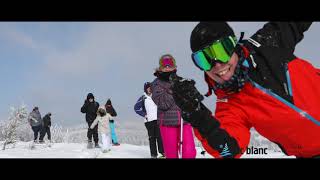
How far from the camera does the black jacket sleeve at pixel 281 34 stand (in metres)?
2.93

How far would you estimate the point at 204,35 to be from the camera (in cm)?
259

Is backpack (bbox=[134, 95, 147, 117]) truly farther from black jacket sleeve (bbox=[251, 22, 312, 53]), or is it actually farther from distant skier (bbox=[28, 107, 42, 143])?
distant skier (bbox=[28, 107, 42, 143])

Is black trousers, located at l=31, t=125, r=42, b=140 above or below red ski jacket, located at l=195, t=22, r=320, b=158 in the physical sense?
below

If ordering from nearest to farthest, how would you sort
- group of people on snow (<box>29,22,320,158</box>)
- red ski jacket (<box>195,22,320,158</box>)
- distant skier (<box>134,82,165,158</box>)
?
group of people on snow (<box>29,22,320,158</box>), red ski jacket (<box>195,22,320,158</box>), distant skier (<box>134,82,165,158</box>)

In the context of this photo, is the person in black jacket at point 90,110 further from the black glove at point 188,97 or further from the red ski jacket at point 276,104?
the black glove at point 188,97

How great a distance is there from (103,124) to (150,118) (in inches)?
80.8

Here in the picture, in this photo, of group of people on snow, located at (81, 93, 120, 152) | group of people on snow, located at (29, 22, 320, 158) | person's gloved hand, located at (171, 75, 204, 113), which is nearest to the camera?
person's gloved hand, located at (171, 75, 204, 113)

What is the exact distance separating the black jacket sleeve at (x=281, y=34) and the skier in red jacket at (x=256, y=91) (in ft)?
0.46

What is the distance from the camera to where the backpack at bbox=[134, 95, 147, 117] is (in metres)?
7.01

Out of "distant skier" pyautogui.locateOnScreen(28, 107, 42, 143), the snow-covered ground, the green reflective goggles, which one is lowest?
the snow-covered ground

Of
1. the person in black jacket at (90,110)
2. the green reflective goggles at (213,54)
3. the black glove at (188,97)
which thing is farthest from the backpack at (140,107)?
the black glove at (188,97)

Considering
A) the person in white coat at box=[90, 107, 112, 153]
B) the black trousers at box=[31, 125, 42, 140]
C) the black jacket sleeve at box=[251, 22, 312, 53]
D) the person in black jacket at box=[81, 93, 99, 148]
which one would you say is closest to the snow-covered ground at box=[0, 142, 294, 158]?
the person in white coat at box=[90, 107, 112, 153]

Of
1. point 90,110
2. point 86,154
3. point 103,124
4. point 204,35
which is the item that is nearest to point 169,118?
point 204,35
